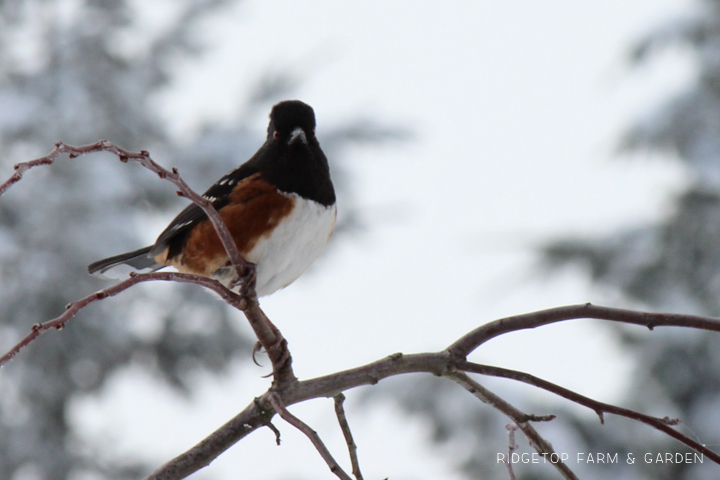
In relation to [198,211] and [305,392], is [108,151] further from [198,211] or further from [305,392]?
[198,211]

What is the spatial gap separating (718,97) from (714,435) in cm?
204

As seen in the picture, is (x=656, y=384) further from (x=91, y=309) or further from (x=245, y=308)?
(x=245, y=308)

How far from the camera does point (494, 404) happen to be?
3.36 feet

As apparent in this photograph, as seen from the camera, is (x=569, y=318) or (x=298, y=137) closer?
(x=569, y=318)

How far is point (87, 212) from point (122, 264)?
2957 mm

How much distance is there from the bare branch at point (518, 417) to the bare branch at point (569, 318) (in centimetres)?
5

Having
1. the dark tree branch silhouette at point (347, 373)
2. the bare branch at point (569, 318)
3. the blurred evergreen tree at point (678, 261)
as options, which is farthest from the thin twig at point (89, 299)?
the blurred evergreen tree at point (678, 261)

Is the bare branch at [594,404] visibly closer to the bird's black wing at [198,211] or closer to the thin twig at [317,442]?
the thin twig at [317,442]

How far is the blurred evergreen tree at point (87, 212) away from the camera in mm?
4746

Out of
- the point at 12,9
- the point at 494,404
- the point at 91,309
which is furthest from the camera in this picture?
the point at 12,9

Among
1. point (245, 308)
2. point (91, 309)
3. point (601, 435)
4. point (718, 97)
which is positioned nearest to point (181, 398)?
point (91, 309)

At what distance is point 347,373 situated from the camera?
0.99 metres

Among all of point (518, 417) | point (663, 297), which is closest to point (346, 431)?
point (518, 417)

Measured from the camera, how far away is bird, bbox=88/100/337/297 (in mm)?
1652
